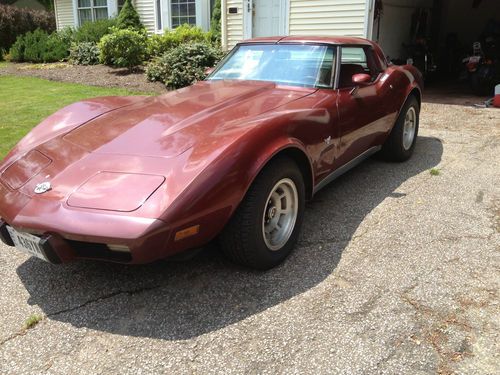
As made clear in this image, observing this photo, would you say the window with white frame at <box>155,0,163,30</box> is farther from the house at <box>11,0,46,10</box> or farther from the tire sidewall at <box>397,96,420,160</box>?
the house at <box>11,0,46,10</box>

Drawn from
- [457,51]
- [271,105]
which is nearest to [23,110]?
[271,105]

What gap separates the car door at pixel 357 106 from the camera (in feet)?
12.7

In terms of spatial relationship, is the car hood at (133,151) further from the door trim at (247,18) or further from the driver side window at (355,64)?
the door trim at (247,18)

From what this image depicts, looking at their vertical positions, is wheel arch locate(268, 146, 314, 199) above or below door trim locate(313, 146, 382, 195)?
above

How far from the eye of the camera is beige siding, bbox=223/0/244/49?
11.8 metres

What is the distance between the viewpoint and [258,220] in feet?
9.16

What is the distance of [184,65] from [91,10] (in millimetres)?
10308

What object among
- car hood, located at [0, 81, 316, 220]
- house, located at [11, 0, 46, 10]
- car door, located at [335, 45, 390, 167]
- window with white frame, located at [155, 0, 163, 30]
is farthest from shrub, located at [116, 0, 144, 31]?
house, located at [11, 0, 46, 10]

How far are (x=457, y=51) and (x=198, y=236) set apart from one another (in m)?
14.1

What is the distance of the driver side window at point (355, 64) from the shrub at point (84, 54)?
1129 cm

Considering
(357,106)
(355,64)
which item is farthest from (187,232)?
(355,64)

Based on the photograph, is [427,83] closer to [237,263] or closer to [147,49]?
[147,49]

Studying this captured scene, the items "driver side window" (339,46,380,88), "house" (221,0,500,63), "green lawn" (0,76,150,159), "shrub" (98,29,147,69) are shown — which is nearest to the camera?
"driver side window" (339,46,380,88)

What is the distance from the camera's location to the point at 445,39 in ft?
47.8
